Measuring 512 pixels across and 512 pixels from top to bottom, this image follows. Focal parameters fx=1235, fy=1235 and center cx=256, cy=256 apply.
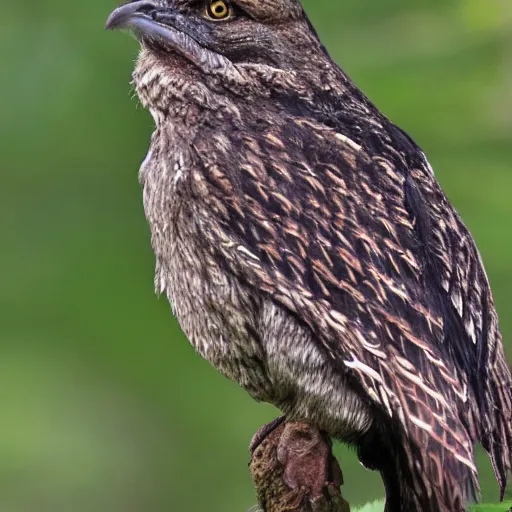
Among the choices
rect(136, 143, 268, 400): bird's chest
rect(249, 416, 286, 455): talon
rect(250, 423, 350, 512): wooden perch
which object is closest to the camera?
rect(136, 143, 268, 400): bird's chest

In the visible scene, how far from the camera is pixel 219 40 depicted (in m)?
4.22

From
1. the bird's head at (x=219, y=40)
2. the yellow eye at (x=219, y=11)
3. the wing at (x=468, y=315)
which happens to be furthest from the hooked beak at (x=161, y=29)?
the wing at (x=468, y=315)

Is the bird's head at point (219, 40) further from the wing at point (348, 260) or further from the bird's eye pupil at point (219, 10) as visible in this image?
the wing at point (348, 260)

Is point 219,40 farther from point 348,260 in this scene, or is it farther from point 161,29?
point 348,260

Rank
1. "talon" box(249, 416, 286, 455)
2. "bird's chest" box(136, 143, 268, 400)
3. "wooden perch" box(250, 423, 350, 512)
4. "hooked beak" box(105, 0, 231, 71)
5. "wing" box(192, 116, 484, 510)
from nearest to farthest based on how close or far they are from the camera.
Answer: "wing" box(192, 116, 484, 510) < "bird's chest" box(136, 143, 268, 400) < "wooden perch" box(250, 423, 350, 512) < "hooked beak" box(105, 0, 231, 71) < "talon" box(249, 416, 286, 455)

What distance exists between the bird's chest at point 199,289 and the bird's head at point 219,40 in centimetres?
35

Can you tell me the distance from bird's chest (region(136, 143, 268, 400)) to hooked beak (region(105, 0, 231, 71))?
14.8 inches

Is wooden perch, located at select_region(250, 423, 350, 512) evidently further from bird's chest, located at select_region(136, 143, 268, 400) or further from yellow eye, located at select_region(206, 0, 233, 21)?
yellow eye, located at select_region(206, 0, 233, 21)

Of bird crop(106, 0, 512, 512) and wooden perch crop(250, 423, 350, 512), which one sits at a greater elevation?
bird crop(106, 0, 512, 512)

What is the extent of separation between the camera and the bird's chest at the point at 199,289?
3889mm

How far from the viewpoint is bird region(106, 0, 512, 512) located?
377 centimetres

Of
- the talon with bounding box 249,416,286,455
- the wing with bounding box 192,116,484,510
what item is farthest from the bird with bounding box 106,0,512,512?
the talon with bounding box 249,416,286,455

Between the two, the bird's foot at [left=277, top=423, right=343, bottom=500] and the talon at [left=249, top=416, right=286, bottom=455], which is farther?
the talon at [left=249, top=416, right=286, bottom=455]

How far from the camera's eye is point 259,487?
13.7 feet
